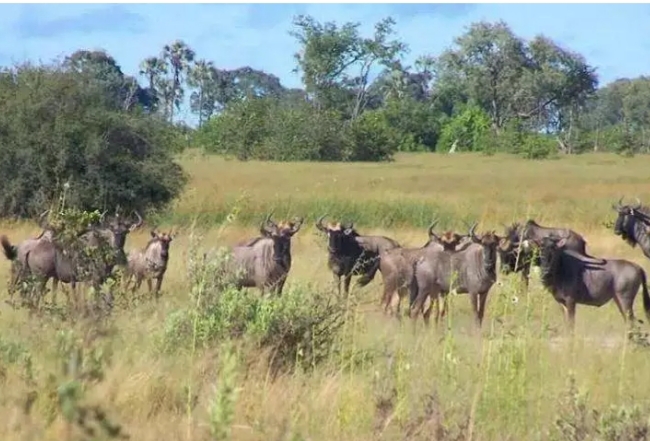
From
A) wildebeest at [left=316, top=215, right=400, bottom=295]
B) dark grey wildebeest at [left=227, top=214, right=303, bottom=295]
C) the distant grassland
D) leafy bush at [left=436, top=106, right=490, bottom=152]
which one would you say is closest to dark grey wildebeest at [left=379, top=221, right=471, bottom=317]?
wildebeest at [left=316, top=215, right=400, bottom=295]

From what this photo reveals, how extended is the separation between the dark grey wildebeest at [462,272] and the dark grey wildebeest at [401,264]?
142 millimetres

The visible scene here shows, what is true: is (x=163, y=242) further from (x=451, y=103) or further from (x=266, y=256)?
(x=451, y=103)

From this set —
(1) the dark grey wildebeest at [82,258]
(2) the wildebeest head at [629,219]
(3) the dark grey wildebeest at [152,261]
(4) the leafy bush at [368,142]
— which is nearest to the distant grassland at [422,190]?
(3) the dark grey wildebeest at [152,261]

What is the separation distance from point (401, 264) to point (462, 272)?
2.85 feet

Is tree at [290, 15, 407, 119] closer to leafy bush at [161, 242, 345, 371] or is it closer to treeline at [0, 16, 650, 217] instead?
treeline at [0, 16, 650, 217]

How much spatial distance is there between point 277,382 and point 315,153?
55913 mm

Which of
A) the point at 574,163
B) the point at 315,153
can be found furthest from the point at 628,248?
the point at 315,153

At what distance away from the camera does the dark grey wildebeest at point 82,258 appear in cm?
1039

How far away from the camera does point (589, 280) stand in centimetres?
1523

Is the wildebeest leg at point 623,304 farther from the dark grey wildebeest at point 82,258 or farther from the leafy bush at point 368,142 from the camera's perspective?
the leafy bush at point 368,142

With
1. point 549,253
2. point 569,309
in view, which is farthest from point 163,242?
point 569,309

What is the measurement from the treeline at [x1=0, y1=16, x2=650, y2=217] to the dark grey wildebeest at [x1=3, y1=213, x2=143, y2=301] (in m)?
11.4

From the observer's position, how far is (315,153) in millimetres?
63594

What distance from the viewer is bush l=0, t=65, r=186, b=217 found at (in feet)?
85.8
